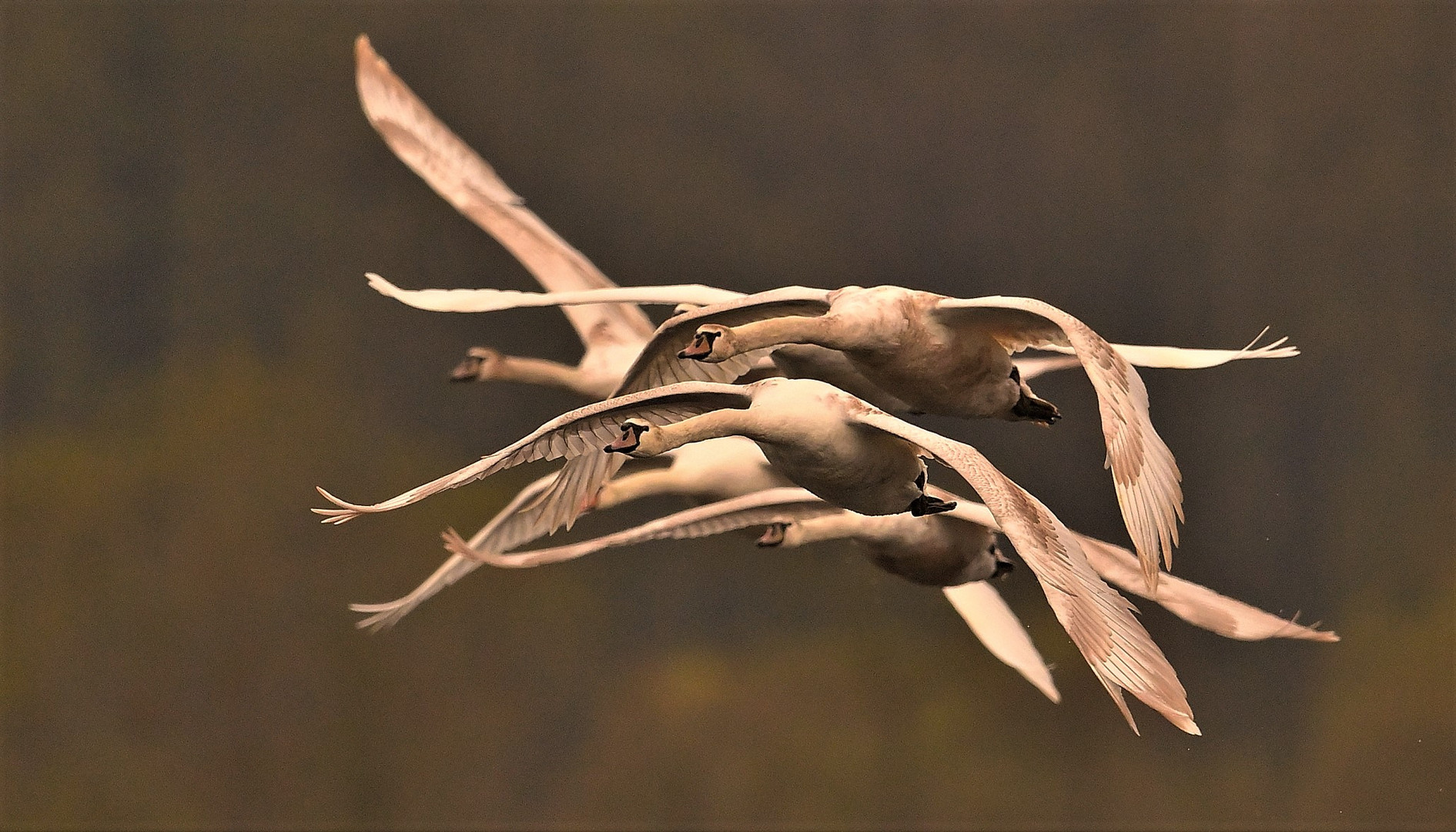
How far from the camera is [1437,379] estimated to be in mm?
5738

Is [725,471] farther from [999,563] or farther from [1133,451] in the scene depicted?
[1133,451]

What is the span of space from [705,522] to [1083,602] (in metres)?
1.52

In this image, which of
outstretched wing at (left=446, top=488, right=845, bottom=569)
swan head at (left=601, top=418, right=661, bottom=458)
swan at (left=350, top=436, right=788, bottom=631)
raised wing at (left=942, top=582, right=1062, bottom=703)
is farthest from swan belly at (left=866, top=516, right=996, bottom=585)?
swan head at (left=601, top=418, right=661, bottom=458)

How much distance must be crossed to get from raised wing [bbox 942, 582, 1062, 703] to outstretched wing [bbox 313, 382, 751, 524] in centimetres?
183

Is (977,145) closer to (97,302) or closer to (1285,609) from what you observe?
(1285,609)

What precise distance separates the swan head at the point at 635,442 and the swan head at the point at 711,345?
0.17m

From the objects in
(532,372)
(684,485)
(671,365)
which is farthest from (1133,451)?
(532,372)

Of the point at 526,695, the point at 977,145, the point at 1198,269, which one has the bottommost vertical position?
the point at 526,695

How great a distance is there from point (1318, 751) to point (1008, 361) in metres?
3.12

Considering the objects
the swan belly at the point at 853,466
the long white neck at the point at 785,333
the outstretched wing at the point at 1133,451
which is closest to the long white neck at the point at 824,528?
the swan belly at the point at 853,466

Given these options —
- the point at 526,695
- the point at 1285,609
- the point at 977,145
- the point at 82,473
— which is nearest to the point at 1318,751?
the point at 1285,609

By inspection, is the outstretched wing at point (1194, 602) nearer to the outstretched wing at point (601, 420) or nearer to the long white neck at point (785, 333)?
the long white neck at point (785, 333)

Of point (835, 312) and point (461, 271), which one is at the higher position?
point (461, 271)

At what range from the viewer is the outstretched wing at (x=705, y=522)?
12.5ft
